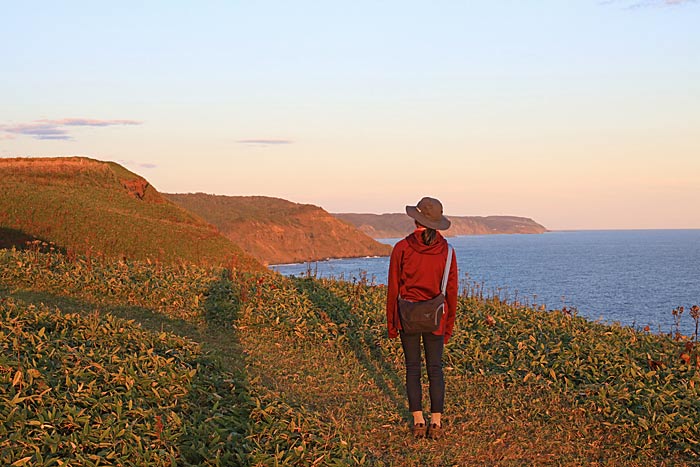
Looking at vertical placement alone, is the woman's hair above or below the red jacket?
above

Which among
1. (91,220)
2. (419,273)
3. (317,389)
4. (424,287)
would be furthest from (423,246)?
(91,220)

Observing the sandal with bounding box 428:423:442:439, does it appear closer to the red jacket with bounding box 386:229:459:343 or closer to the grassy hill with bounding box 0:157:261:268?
the red jacket with bounding box 386:229:459:343

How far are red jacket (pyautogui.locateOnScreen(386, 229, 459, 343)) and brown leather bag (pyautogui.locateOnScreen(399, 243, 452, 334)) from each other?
6cm

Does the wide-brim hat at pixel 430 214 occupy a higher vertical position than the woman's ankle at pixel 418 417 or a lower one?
higher

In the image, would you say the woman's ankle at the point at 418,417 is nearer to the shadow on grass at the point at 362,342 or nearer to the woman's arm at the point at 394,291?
the shadow on grass at the point at 362,342

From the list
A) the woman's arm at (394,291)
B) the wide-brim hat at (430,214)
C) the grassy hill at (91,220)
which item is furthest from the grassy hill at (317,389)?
the grassy hill at (91,220)

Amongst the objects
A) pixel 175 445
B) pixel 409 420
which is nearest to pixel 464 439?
pixel 409 420

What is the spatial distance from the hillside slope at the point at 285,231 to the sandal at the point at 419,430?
398 ft

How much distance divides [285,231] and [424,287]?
134404mm

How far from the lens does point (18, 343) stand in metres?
8.52

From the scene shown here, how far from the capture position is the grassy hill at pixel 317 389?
6.61 meters

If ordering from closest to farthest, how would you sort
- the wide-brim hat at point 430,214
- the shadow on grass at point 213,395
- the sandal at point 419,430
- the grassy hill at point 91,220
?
the shadow on grass at point 213,395
the wide-brim hat at point 430,214
the sandal at point 419,430
the grassy hill at point 91,220

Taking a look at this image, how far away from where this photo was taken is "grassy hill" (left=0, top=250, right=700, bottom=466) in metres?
6.61

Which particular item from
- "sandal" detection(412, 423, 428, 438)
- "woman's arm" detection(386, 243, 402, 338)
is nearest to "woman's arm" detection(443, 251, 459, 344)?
"woman's arm" detection(386, 243, 402, 338)
